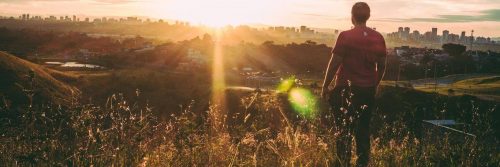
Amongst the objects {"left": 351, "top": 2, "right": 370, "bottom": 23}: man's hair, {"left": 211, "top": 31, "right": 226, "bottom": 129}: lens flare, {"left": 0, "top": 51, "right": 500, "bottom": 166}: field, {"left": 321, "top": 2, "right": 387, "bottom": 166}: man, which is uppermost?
{"left": 351, "top": 2, "right": 370, "bottom": 23}: man's hair

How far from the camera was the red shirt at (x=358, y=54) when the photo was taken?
20.5 feet

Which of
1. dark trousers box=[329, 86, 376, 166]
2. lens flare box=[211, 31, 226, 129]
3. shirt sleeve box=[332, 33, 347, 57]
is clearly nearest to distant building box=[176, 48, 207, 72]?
lens flare box=[211, 31, 226, 129]

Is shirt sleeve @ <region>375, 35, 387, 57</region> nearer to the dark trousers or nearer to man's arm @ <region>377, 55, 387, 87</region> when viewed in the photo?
man's arm @ <region>377, 55, 387, 87</region>

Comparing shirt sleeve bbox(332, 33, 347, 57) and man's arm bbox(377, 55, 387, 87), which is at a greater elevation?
shirt sleeve bbox(332, 33, 347, 57)

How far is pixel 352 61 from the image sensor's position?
629 centimetres

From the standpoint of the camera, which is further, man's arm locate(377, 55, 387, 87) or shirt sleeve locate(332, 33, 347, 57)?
man's arm locate(377, 55, 387, 87)

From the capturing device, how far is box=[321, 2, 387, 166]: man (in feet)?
20.1

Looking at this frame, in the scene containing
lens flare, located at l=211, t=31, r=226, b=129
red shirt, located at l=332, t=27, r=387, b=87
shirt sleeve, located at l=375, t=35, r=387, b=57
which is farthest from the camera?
shirt sleeve, located at l=375, t=35, r=387, b=57

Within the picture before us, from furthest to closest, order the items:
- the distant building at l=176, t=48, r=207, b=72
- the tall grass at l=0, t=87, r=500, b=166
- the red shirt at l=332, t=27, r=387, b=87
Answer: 1. the distant building at l=176, t=48, r=207, b=72
2. the red shirt at l=332, t=27, r=387, b=87
3. the tall grass at l=0, t=87, r=500, b=166

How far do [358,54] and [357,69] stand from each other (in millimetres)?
187

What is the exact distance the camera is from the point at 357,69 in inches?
247

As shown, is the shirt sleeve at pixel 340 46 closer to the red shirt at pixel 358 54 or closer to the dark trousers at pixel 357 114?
the red shirt at pixel 358 54

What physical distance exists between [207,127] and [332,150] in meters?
1.36

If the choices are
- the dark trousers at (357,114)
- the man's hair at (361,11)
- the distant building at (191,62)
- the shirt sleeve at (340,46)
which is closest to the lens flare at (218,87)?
the dark trousers at (357,114)
